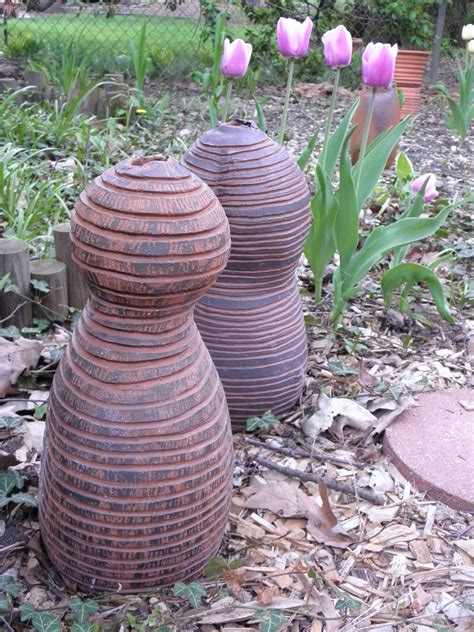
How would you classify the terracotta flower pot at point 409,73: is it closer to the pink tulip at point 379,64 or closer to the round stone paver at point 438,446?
the pink tulip at point 379,64

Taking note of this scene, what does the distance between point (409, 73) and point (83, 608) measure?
5417 millimetres

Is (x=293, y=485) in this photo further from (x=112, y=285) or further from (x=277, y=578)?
(x=112, y=285)

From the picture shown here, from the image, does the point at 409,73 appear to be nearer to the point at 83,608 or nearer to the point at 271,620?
the point at 271,620

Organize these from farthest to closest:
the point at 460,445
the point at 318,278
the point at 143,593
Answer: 1. the point at 318,278
2. the point at 460,445
3. the point at 143,593

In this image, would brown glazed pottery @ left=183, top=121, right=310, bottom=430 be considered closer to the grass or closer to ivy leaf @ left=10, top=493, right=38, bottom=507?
ivy leaf @ left=10, top=493, right=38, bottom=507

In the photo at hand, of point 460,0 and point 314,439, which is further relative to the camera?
point 460,0

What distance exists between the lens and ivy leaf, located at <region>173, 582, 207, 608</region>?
4.14 ft

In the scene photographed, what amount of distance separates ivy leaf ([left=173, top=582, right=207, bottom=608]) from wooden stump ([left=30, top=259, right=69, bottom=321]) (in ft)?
4.00

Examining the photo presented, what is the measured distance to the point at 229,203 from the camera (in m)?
1.72

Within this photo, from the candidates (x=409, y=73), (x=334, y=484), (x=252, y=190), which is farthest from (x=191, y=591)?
(x=409, y=73)

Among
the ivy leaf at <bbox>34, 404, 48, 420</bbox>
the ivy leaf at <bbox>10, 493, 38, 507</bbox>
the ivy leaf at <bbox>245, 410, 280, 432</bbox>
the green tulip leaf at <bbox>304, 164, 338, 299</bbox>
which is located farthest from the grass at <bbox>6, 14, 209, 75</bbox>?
the ivy leaf at <bbox>10, 493, 38, 507</bbox>

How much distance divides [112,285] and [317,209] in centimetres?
128

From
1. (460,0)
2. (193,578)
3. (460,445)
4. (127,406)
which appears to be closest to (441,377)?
(460,445)

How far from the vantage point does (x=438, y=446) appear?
6.14 ft
